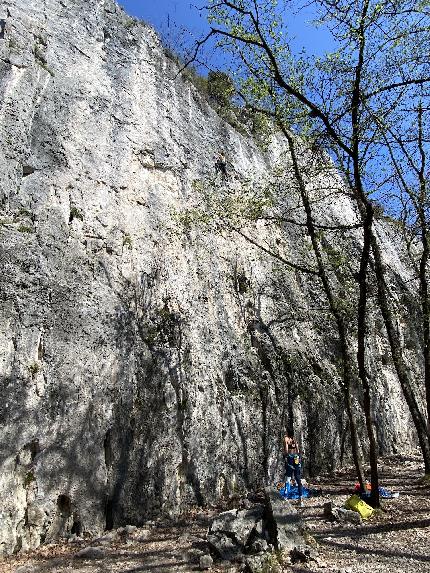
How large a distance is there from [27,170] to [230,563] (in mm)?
9227

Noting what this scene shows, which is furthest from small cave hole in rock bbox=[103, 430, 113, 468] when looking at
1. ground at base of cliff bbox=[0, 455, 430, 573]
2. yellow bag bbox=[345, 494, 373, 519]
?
yellow bag bbox=[345, 494, 373, 519]

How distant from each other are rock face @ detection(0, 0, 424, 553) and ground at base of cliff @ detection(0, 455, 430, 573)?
0.53m

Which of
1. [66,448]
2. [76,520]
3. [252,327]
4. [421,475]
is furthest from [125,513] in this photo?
[421,475]

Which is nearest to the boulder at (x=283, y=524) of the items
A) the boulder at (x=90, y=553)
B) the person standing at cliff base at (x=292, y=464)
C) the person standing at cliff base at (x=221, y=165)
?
the boulder at (x=90, y=553)

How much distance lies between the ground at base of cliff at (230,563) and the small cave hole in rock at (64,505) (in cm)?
42

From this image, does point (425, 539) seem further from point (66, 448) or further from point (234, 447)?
point (66, 448)

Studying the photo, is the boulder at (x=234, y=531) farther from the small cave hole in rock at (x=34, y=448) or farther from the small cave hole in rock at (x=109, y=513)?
the small cave hole in rock at (x=34, y=448)

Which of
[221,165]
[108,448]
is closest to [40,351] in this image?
[108,448]

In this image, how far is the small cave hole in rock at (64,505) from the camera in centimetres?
757

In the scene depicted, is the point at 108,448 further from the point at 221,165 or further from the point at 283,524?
the point at 221,165

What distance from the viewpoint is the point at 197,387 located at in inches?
407

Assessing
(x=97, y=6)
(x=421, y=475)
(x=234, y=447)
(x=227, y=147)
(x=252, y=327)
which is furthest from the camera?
(x=227, y=147)

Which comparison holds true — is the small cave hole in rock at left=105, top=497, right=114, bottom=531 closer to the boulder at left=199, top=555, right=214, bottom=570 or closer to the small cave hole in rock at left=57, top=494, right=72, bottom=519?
the small cave hole in rock at left=57, top=494, right=72, bottom=519

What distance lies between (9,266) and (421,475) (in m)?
10.8
